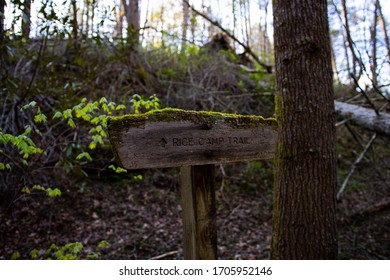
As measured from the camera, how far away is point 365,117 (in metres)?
5.42

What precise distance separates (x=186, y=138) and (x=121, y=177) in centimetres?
432

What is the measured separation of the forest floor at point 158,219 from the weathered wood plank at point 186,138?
2.74m

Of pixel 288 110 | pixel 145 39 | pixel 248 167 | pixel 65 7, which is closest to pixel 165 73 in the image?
pixel 145 39

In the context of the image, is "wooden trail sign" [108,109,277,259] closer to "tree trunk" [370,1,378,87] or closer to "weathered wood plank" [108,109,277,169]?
"weathered wood plank" [108,109,277,169]

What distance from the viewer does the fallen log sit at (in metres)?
4.98

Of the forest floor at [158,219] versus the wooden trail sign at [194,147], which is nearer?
the wooden trail sign at [194,147]

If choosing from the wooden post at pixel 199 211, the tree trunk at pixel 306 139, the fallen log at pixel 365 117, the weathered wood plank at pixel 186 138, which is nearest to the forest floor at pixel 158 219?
the fallen log at pixel 365 117

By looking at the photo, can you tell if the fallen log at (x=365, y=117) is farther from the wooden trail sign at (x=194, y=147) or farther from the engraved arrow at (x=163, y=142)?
the engraved arrow at (x=163, y=142)

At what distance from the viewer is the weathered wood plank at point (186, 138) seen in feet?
4.98

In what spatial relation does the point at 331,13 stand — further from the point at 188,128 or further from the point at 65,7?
the point at 188,128

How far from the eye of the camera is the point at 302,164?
2.82 m

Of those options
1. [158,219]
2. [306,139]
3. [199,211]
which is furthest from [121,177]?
A: [199,211]

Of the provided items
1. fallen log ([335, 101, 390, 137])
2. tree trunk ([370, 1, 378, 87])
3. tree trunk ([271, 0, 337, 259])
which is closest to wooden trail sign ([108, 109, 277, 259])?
tree trunk ([271, 0, 337, 259])

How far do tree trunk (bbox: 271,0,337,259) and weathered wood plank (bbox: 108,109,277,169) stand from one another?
914 millimetres
